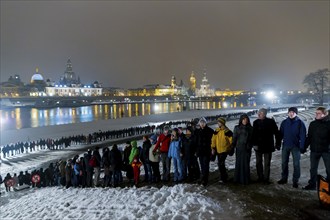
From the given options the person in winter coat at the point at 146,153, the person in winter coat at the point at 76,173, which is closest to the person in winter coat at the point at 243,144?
the person in winter coat at the point at 146,153

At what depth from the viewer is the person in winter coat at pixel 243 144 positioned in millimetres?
7688

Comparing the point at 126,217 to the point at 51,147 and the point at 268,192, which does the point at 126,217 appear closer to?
the point at 268,192

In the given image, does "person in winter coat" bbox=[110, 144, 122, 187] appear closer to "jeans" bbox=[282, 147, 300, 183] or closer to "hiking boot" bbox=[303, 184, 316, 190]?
"jeans" bbox=[282, 147, 300, 183]

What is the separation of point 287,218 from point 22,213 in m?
7.28

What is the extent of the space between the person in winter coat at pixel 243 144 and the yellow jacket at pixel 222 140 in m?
0.21

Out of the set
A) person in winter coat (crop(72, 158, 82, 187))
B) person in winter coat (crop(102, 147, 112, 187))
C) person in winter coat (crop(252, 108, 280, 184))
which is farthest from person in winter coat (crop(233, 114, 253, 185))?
person in winter coat (crop(72, 158, 82, 187))

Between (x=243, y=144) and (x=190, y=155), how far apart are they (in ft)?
5.76

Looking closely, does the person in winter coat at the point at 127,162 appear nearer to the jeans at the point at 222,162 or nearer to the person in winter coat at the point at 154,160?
the person in winter coat at the point at 154,160

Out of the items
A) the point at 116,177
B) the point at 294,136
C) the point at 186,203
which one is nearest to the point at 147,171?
the point at 116,177

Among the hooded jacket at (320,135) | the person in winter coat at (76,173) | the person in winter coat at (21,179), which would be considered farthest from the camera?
the person in winter coat at (21,179)

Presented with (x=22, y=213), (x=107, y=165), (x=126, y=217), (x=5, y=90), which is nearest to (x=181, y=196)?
(x=126, y=217)

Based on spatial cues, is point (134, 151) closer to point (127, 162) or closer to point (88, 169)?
point (127, 162)

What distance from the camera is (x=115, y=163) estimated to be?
10.4 m

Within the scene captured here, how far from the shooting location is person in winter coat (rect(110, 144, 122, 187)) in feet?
34.0
